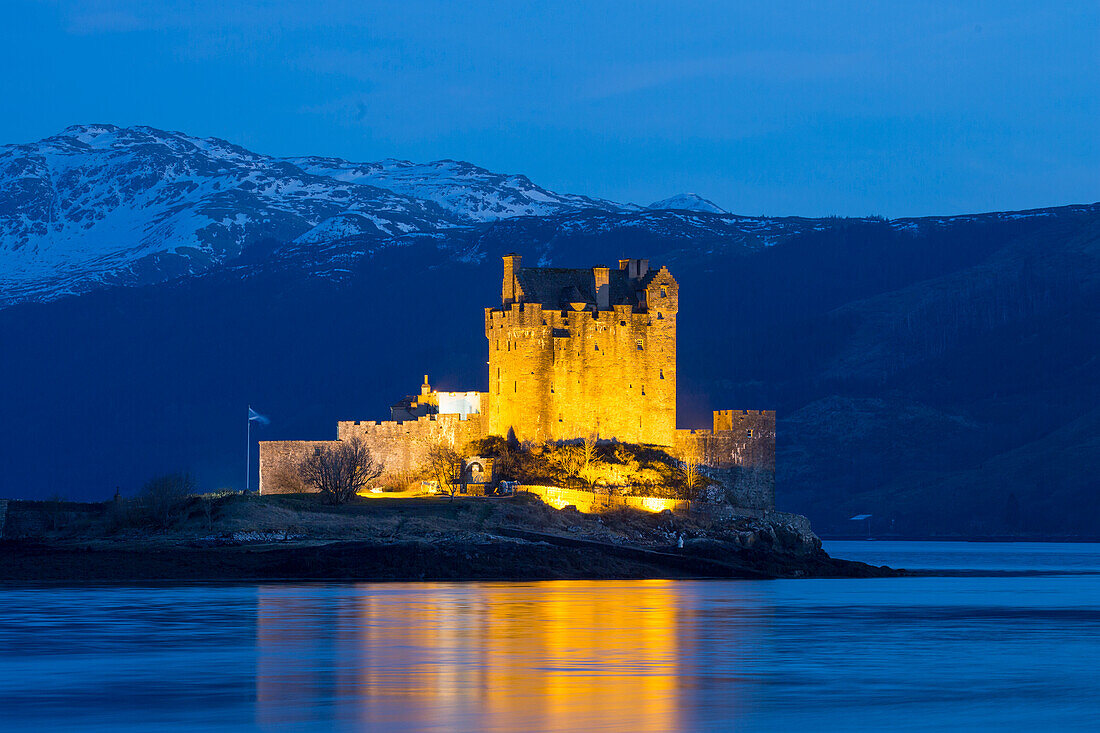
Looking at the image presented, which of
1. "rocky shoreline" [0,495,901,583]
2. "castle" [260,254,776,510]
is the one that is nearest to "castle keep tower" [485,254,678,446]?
"castle" [260,254,776,510]

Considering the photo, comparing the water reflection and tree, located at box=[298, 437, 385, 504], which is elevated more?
tree, located at box=[298, 437, 385, 504]

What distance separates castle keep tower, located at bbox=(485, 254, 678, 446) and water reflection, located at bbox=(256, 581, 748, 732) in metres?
23.9

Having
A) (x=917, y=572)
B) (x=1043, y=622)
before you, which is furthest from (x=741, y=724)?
(x=917, y=572)

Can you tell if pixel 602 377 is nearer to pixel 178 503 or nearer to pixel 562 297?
pixel 562 297

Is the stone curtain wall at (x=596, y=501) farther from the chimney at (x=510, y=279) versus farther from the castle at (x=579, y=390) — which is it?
the chimney at (x=510, y=279)

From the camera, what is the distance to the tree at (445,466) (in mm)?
94344

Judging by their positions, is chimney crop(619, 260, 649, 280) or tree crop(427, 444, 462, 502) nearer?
tree crop(427, 444, 462, 502)

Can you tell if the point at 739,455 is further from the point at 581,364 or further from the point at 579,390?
the point at 581,364

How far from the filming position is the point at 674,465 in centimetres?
9512

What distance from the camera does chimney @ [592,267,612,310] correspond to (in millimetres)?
97812

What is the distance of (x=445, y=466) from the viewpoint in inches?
3752

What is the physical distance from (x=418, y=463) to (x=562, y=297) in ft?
38.4

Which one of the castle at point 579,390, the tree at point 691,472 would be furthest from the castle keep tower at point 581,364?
the tree at point 691,472

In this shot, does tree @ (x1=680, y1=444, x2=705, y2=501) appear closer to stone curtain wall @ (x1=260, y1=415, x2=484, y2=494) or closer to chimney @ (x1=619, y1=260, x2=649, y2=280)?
chimney @ (x1=619, y1=260, x2=649, y2=280)
